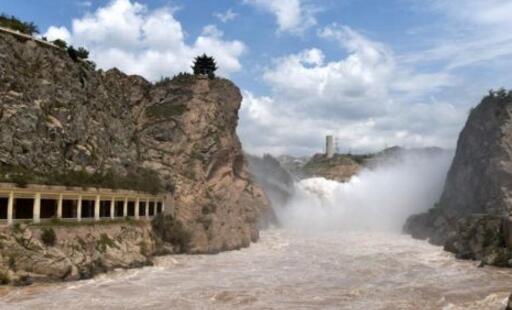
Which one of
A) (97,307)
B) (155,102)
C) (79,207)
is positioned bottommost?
(97,307)

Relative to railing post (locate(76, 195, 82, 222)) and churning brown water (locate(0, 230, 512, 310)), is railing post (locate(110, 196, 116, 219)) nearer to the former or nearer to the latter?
railing post (locate(76, 195, 82, 222))

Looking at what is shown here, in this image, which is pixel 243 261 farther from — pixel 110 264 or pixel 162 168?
pixel 162 168

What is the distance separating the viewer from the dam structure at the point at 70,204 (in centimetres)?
4362

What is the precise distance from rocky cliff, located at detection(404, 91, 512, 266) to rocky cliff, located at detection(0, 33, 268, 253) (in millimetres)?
24564

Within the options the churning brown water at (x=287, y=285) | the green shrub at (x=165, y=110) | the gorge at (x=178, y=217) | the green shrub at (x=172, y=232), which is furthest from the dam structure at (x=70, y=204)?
the green shrub at (x=165, y=110)

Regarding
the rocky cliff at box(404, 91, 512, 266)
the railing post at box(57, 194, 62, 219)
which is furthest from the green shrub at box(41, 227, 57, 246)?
the rocky cliff at box(404, 91, 512, 266)

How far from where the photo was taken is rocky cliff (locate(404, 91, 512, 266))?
2247 inches

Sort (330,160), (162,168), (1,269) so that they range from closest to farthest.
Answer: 1. (1,269)
2. (162,168)
3. (330,160)

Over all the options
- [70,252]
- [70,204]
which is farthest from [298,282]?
[70,204]

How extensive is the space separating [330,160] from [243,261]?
13863 cm

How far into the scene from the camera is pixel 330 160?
19138 cm

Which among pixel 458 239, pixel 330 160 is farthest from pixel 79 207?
pixel 330 160

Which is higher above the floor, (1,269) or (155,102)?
(155,102)

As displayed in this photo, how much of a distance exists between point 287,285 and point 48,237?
17370 millimetres
